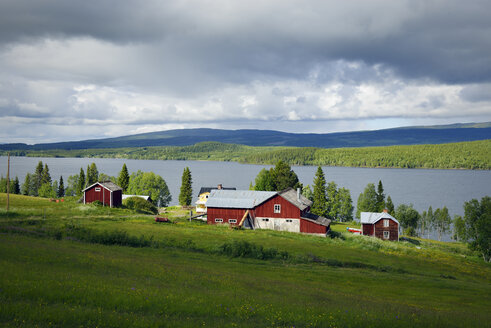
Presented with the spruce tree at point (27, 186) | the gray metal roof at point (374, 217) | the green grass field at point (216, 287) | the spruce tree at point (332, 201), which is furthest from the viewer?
the spruce tree at point (27, 186)

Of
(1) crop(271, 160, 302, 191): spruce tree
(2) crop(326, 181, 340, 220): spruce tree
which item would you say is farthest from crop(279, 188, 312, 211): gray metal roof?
(2) crop(326, 181, 340, 220): spruce tree

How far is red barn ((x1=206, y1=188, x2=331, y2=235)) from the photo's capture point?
62312mm

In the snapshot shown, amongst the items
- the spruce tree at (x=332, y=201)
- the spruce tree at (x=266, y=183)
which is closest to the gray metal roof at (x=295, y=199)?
the spruce tree at (x=266, y=183)

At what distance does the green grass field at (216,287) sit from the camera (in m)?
12.8

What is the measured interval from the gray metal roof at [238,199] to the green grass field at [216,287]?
20.8 meters

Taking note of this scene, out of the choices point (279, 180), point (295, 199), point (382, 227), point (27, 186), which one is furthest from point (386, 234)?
point (27, 186)

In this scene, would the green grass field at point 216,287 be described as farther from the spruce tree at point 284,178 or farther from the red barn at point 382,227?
the spruce tree at point 284,178

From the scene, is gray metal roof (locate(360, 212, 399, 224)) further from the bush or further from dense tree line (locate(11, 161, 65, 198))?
dense tree line (locate(11, 161, 65, 198))

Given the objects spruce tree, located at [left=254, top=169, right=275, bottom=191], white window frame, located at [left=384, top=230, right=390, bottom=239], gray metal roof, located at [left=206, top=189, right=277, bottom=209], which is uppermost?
spruce tree, located at [left=254, top=169, right=275, bottom=191]

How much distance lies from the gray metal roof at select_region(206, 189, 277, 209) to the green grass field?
2079 cm

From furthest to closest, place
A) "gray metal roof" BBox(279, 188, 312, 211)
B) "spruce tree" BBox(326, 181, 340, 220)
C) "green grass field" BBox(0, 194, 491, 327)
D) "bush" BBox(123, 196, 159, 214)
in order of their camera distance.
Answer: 1. "spruce tree" BBox(326, 181, 340, 220)
2. "bush" BBox(123, 196, 159, 214)
3. "gray metal roof" BBox(279, 188, 312, 211)
4. "green grass field" BBox(0, 194, 491, 327)

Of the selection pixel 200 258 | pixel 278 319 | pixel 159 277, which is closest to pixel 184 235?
pixel 200 258

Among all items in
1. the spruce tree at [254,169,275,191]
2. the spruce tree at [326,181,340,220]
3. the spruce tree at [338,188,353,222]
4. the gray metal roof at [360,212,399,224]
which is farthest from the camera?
the spruce tree at [338,188,353,222]

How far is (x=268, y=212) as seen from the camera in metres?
63.9
